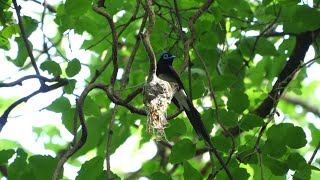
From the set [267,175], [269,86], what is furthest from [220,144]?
[269,86]

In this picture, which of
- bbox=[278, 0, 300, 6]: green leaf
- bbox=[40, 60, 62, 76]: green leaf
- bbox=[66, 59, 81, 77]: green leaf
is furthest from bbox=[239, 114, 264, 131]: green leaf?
bbox=[40, 60, 62, 76]: green leaf

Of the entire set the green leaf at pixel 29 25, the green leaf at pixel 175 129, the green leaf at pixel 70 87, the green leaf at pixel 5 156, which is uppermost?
the green leaf at pixel 29 25

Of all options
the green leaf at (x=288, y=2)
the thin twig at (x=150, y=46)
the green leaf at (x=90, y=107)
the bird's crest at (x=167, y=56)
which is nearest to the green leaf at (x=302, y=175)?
the thin twig at (x=150, y=46)

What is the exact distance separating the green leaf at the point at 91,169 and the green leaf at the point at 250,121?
34.0 inches

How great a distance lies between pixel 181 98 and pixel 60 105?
0.89 meters

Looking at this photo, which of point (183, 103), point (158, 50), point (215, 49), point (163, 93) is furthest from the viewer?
point (215, 49)

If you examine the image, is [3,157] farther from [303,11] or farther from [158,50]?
[303,11]

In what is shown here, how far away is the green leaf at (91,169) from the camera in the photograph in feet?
10.3

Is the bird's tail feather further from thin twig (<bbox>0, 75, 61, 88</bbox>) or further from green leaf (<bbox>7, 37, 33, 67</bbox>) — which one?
green leaf (<bbox>7, 37, 33, 67</bbox>)

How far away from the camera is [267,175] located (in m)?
3.68

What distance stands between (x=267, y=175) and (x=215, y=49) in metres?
1.30

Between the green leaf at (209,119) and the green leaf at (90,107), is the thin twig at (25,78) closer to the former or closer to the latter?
the green leaf at (90,107)

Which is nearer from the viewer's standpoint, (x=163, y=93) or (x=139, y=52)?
(x=163, y=93)

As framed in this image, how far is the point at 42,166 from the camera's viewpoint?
320 cm
